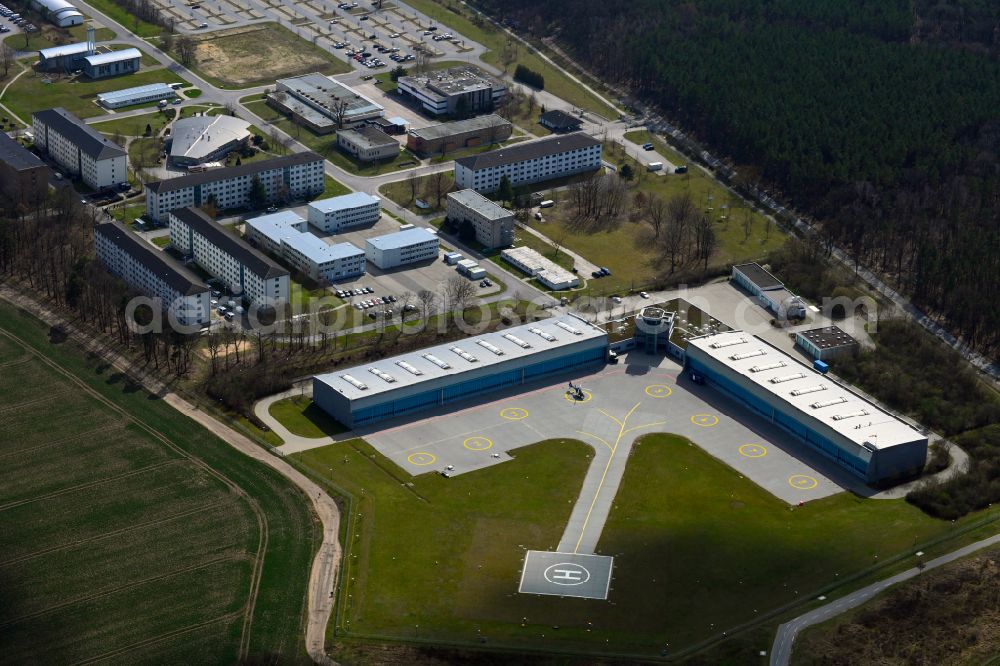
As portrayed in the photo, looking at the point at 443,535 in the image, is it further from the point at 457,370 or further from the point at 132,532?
the point at 132,532

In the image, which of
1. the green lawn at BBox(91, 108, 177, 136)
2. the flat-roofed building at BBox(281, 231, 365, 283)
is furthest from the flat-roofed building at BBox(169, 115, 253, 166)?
the flat-roofed building at BBox(281, 231, 365, 283)

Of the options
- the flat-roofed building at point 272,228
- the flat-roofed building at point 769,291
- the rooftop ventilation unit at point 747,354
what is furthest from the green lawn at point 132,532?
the flat-roofed building at point 769,291

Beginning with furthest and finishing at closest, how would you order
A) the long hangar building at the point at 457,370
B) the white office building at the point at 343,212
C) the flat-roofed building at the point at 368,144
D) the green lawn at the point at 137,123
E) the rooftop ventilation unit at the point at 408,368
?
the green lawn at the point at 137,123 < the flat-roofed building at the point at 368,144 < the white office building at the point at 343,212 < the rooftop ventilation unit at the point at 408,368 < the long hangar building at the point at 457,370

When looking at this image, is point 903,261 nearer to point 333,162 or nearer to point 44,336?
point 333,162

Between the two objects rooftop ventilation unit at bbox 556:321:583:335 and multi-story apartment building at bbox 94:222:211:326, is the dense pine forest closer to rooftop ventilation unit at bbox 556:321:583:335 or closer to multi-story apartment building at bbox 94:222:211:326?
rooftop ventilation unit at bbox 556:321:583:335

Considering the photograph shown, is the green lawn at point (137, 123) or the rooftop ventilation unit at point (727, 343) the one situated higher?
the rooftop ventilation unit at point (727, 343)

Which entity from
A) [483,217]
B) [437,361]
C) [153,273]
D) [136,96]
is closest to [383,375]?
[437,361]

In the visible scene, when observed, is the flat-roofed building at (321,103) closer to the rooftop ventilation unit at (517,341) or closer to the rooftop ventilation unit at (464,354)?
the rooftop ventilation unit at (517,341)

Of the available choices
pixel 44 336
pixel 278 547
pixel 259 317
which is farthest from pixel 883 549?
pixel 44 336
